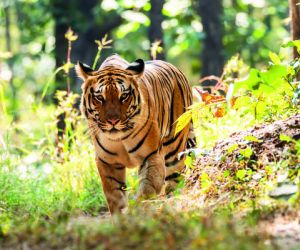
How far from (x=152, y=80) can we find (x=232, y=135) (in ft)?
3.63

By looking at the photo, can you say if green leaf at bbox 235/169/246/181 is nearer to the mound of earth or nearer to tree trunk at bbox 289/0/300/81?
the mound of earth

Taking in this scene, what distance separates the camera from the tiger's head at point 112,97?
6.59m

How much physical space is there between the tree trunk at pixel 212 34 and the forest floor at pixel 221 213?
9031mm

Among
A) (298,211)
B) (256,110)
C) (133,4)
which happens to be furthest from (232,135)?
(133,4)

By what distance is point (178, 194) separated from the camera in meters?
6.39

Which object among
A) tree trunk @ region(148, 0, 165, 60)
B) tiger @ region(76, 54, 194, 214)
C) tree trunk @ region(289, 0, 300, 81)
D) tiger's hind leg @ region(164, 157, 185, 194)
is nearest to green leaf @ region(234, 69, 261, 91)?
tiger @ region(76, 54, 194, 214)

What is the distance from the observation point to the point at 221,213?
16.6 feet

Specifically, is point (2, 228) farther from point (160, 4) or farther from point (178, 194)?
point (160, 4)

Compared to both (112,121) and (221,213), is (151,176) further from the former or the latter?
(221,213)

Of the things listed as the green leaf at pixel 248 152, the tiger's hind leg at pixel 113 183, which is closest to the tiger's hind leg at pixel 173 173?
the tiger's hind leg at pixel 113 183

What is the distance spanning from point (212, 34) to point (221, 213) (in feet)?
36.6

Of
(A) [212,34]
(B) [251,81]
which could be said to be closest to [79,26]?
(A) [212,34]

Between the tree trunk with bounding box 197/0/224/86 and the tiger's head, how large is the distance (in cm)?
881

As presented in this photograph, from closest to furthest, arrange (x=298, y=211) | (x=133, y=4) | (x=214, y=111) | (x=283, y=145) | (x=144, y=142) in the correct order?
(x=298, y=211), (x=283, y=145), (x=144, y=142), (x=214, y=111), (x=133, y=4)
